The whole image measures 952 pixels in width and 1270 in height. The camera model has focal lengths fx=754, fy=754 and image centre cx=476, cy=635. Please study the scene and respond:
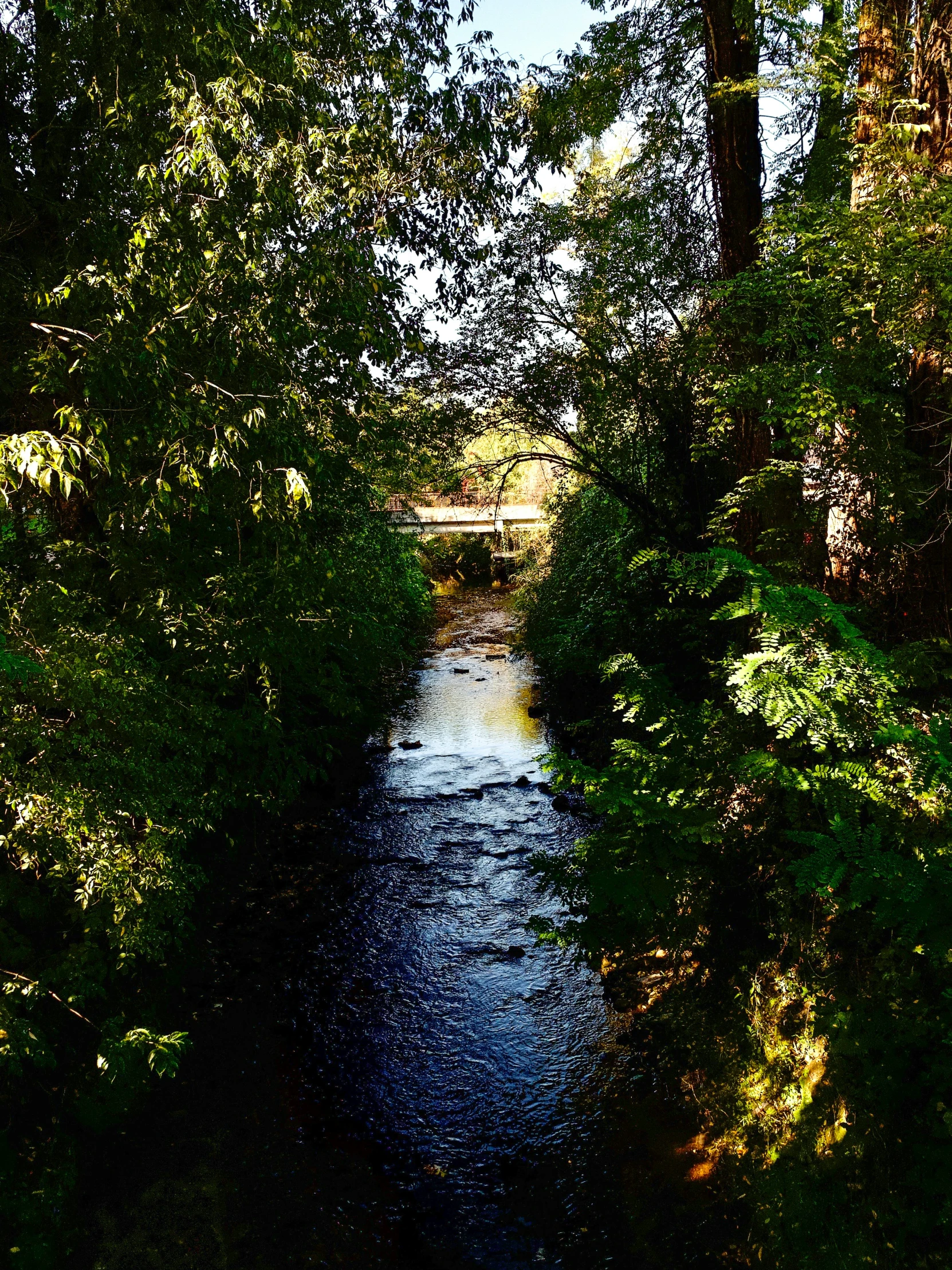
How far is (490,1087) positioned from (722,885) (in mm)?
2044

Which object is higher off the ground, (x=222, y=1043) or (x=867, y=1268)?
(x=867, y=1268)

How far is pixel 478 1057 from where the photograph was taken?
5246mm

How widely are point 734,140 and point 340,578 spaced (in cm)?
514

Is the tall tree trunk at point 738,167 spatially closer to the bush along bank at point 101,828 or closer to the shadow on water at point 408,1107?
the bush along bank at point 101,828

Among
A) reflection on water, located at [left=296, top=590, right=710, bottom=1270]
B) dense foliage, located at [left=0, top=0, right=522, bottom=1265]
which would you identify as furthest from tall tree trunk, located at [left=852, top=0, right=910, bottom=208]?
reflection on water, located at [left=296, top=590, right=710, bottom=1270]

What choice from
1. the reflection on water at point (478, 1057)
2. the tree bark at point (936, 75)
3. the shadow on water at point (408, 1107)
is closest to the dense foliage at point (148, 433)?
the shadow on water at point (408, 1107)

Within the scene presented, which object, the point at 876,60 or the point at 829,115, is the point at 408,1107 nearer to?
the point at 876,60

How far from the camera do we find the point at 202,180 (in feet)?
14.5

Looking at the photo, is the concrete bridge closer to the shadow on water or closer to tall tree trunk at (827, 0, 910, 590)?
the shadow on water

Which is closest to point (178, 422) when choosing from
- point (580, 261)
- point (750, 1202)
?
point (750, 1202)

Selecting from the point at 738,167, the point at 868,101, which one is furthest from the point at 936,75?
the point at 738,167

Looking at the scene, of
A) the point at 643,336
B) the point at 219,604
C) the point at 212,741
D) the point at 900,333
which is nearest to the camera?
the point at 900,333

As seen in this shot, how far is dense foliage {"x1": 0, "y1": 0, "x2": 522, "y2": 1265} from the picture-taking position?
4.20 meters

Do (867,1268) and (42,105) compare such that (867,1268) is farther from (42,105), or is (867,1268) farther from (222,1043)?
(42,105)
